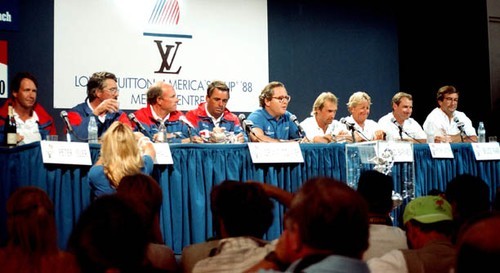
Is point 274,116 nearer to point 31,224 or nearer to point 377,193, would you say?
point 377,193

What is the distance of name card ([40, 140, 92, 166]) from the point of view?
11.1 ft

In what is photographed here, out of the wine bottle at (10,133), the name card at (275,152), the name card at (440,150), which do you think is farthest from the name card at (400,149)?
the wine bottle at (10,133)

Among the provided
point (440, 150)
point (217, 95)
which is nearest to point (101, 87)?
point (217, 95)

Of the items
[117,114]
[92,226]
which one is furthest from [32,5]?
[92,226]

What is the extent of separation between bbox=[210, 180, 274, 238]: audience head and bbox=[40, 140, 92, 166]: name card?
5.34ft

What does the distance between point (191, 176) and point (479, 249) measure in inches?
110

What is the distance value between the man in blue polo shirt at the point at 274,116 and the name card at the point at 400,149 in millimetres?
1097

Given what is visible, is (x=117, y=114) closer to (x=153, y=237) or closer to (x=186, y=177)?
(x=186, y=177)

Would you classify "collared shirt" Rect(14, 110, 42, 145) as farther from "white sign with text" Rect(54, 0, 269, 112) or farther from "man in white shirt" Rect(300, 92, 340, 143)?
"man in white shirt" Rect(300, 92, 340, 143)

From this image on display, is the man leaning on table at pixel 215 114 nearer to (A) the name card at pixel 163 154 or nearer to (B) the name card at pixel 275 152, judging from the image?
(B) the name card at pixel 275 152

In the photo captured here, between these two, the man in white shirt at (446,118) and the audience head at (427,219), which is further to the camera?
the man in white shirt at (446,118)

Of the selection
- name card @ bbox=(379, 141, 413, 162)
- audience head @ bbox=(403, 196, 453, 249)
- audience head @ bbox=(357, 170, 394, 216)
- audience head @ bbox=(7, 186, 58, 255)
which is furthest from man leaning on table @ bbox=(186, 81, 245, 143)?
audience head @ bbox=(7, 186, 58, 255)

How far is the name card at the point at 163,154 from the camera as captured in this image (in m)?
3.67

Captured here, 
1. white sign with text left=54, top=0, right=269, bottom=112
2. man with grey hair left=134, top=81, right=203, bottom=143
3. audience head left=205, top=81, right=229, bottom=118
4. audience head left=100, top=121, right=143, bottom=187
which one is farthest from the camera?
white sign with text left=54, top=0, right=269, bottom=112
